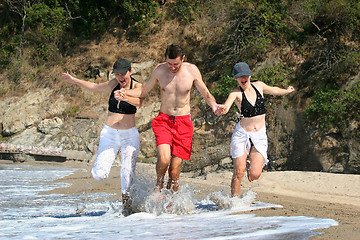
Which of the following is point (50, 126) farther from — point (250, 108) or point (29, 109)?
point (250, 108)

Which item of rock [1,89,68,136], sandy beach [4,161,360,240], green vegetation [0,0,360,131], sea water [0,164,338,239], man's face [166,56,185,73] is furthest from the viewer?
rock [1,89,68,136]

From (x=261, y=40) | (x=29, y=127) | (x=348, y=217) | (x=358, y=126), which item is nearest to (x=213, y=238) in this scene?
(x=348, y=217)

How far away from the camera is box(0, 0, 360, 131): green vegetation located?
43.6 feet

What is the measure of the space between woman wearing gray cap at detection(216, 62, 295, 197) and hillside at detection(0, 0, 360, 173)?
22.3 ft

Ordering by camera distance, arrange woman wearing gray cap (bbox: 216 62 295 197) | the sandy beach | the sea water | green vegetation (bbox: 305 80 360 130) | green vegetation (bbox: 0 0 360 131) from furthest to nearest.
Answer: green vegetation (bbox: 0 0 360 131) → green vegetation (bbox: 305 80 360 130) → woman wearing gray cap (bbox: 216 62 295 197) → the sandy beach → the sea water

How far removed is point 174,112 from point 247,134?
3.32 ft

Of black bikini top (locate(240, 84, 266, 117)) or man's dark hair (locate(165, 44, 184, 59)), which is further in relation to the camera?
black bikini top (locate(240, 84, 266, 117))

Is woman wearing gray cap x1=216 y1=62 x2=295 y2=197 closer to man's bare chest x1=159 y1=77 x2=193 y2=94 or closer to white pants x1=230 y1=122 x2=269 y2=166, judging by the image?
white pants x1=230 y1=122 x2=269 y2=166

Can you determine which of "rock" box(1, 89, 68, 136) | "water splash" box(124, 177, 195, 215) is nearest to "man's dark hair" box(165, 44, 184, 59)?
"water splash" box(124, 177, 195, 215)

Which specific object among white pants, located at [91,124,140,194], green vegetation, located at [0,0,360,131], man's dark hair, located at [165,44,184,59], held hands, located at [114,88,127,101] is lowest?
white pants, located at [91,124,140,194]

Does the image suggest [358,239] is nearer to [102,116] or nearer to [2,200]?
[2,200]

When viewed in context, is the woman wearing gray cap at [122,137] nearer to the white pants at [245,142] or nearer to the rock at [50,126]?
the white pants at [245,142]

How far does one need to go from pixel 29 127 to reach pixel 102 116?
3.19 meters

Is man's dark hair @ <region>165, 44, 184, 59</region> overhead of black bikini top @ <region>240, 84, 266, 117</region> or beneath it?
overhead
